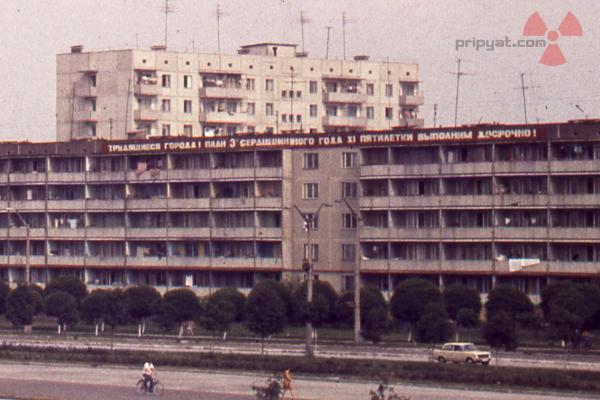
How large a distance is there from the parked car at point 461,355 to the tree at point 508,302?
2139 centimetres

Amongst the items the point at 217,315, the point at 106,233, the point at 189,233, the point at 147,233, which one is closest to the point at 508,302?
the point at 217,315

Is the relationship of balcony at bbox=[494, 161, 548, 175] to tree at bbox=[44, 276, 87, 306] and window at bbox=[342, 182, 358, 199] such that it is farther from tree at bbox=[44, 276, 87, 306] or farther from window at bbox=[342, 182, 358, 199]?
tree at bbox=[44, 276, 87, 306]

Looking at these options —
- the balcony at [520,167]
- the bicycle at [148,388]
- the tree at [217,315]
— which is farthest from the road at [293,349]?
the balcony at [520,167]

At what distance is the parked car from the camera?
106m

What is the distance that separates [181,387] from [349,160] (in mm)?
68559

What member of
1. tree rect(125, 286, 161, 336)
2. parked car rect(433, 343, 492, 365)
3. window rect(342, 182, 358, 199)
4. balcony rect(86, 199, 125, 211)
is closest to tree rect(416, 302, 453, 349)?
parked car rect(433, 343, 492, 365)

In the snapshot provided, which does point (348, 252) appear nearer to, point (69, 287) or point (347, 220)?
point (347, 220)

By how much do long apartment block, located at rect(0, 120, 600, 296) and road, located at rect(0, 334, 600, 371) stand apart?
18328mm

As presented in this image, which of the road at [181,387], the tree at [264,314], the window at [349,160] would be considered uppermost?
the window at [349,160]

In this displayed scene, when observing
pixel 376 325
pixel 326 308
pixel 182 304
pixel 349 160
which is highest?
pixel 349 160

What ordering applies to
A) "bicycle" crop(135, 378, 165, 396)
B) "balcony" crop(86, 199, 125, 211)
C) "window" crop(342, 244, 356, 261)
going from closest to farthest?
"bicycle" crop(135, 378, 165, 396) < "window" crop(342, 244, 356, 261) < "balcony" crop(86, 199, 125, 211)

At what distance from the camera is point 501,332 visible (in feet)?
368

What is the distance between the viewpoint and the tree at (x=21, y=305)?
150 meters

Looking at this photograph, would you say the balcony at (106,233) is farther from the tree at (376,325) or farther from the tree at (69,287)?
the tree at (376,325)
